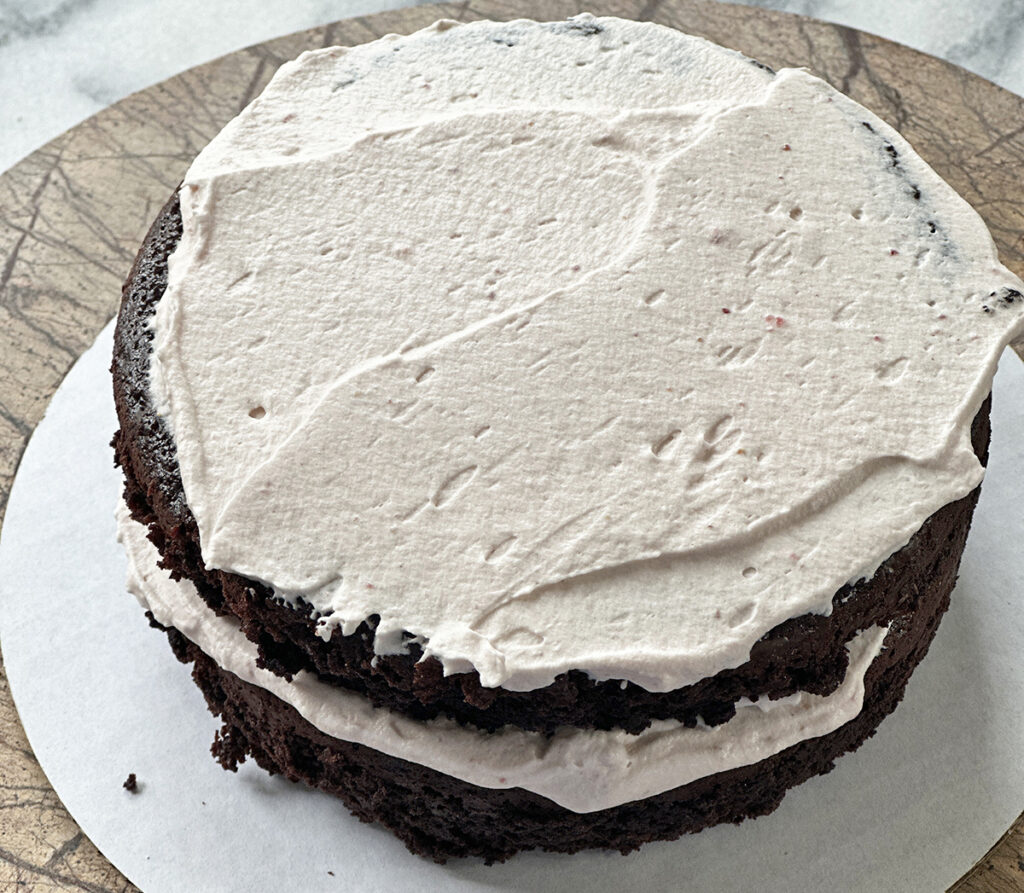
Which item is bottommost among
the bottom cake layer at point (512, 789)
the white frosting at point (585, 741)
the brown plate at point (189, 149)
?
the bottom cake layer at point (512, 789)

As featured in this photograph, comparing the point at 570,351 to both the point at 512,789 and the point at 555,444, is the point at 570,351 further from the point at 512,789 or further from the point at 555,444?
the point at 512,789

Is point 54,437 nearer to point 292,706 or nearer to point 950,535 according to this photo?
point 292,706

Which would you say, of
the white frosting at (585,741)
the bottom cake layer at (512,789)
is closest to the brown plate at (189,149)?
the bottom cake layer at (512,789)

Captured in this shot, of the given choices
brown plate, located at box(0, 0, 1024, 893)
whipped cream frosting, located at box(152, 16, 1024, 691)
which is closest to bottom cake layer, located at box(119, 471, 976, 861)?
whipped cream frosting, located at box(152, 16, 1024, 691)

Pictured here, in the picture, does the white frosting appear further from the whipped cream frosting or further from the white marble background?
the white marble background

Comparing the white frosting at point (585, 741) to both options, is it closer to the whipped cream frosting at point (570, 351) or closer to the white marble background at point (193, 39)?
the whipped cream frosting at point (570, 351)

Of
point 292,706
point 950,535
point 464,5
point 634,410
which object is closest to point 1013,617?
point 950,535

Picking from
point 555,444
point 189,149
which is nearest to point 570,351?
point 555,444
